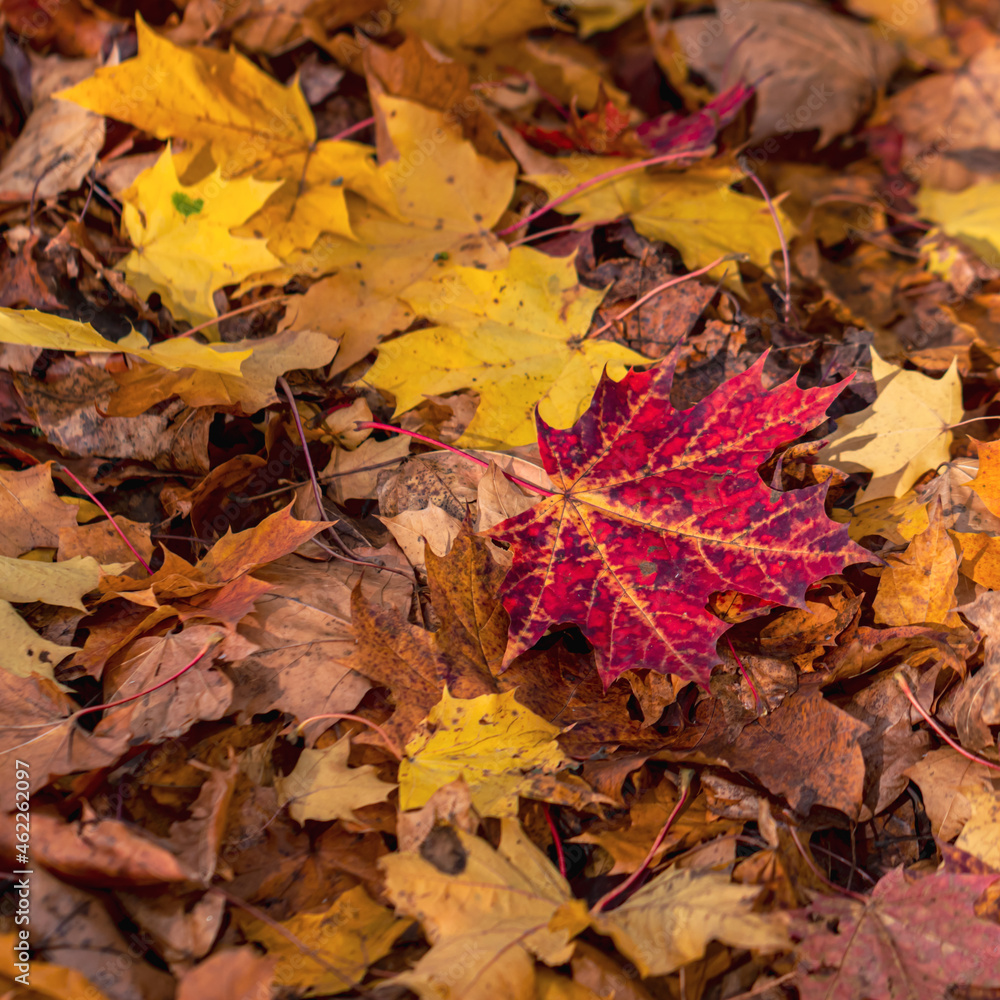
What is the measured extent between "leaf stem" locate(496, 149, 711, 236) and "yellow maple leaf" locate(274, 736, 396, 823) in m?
1.31

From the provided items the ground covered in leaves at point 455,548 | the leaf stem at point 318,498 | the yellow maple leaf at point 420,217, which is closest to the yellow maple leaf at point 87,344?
the ground covered in leaves at point 455,548

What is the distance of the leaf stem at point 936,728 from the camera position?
117cm

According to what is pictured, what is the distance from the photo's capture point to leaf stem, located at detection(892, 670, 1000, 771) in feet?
3.83

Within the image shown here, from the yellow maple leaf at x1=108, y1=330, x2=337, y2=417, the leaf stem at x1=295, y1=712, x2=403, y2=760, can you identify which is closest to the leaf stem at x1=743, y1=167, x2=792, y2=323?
the yellow maple leaf at x1=108, y1=330, x2=337, y2=417

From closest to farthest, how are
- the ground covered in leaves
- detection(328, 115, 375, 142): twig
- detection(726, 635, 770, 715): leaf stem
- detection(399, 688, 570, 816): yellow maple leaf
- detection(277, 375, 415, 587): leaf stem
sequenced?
the ground covered in leaves < detection(399, 688, 570, 816): yellow maple leaf < detection(726, 635, 770, 715): leaf stem < detection(277, 375, 415, 587): leaf stem < detection(328, 115, 375, 142): twig

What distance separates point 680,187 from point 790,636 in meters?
1.20

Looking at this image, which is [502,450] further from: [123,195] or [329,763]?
[123,195]

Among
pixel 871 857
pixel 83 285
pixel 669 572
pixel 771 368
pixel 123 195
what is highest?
pixel 123 195

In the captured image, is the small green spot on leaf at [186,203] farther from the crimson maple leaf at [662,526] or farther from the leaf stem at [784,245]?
the leaf stem at [784,245]

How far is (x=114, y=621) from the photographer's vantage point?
1.34m

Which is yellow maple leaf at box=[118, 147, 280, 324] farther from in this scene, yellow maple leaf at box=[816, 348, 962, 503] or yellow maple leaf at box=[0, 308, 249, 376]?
yellow maple leaf at box=[816, 348, 962, 503]

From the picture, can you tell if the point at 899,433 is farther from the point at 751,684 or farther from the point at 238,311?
the point at 238,311

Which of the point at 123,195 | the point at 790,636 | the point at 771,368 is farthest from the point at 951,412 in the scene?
the point at 123,195

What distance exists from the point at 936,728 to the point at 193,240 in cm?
187
